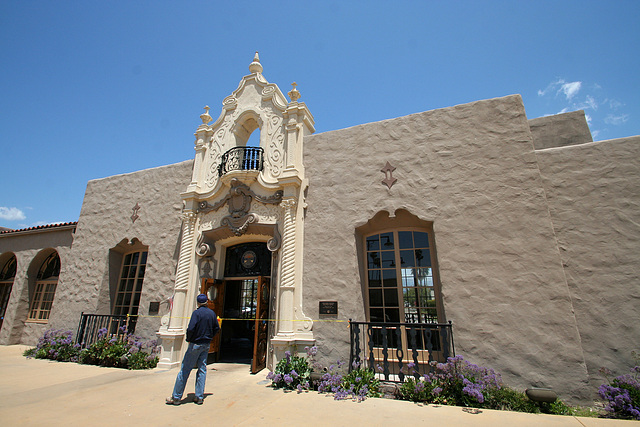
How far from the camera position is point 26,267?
11.4 m

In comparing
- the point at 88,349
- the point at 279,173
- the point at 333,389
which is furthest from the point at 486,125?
the point at 88,349

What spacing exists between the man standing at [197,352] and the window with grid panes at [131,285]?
5.47m

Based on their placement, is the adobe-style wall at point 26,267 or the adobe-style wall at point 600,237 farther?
the adobe-style wall at point 26,267

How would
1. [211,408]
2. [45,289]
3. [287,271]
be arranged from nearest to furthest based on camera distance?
[211,408]
[287,271]
[45,289]

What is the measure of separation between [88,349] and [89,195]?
17.6 ft

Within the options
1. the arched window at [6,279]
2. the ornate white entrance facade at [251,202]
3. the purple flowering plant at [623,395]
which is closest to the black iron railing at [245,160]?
the ornate white entrance facade at [251,202]

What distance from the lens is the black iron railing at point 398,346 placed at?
5484 mm

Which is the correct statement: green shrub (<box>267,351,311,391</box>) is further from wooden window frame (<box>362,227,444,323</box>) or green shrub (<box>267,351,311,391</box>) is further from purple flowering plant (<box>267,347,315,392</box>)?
wooden window frame (<box>362,227,444,323</box>)

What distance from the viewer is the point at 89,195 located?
10922 millimetres

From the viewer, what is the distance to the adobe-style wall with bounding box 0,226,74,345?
417 inches

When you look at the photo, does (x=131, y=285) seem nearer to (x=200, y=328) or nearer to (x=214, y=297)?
(x=214, y=297)

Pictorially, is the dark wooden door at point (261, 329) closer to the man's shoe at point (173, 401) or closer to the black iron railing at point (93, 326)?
the man's shoe at point (173, 401)

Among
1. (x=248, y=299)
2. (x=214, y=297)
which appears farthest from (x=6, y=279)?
(x=214, y=297)

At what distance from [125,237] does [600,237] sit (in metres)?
11.4
